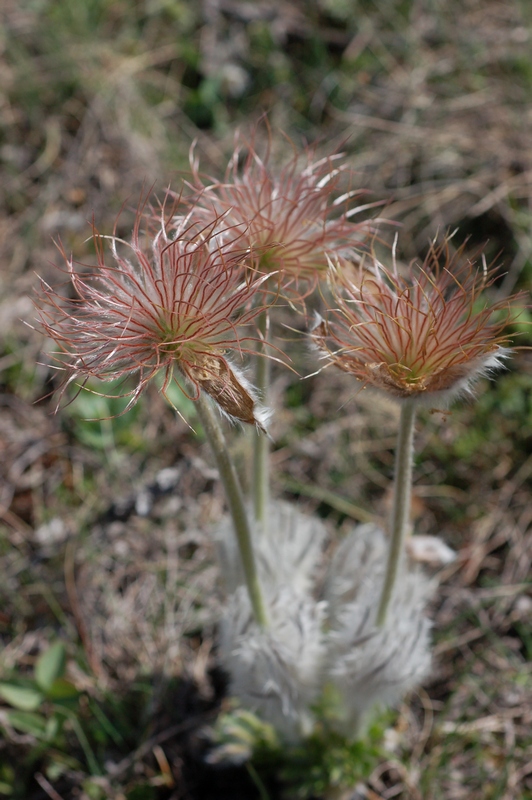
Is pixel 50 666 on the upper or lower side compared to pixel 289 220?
lower

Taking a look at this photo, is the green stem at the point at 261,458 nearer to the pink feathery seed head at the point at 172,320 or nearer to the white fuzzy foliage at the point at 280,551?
the white fuzzy foliage at the point at 280,551

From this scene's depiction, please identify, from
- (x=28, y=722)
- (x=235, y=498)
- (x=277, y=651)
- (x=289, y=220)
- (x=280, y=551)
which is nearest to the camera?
(x=235, y=498)

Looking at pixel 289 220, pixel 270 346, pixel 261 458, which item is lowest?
pixel 261 458

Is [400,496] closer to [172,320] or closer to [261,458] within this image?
[261,458]

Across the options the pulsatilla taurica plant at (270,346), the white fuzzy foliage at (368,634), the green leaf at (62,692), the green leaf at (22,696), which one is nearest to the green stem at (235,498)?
the pulsatilla taurica plant at (270,346)

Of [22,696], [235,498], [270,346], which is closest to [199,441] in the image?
[22,696]
